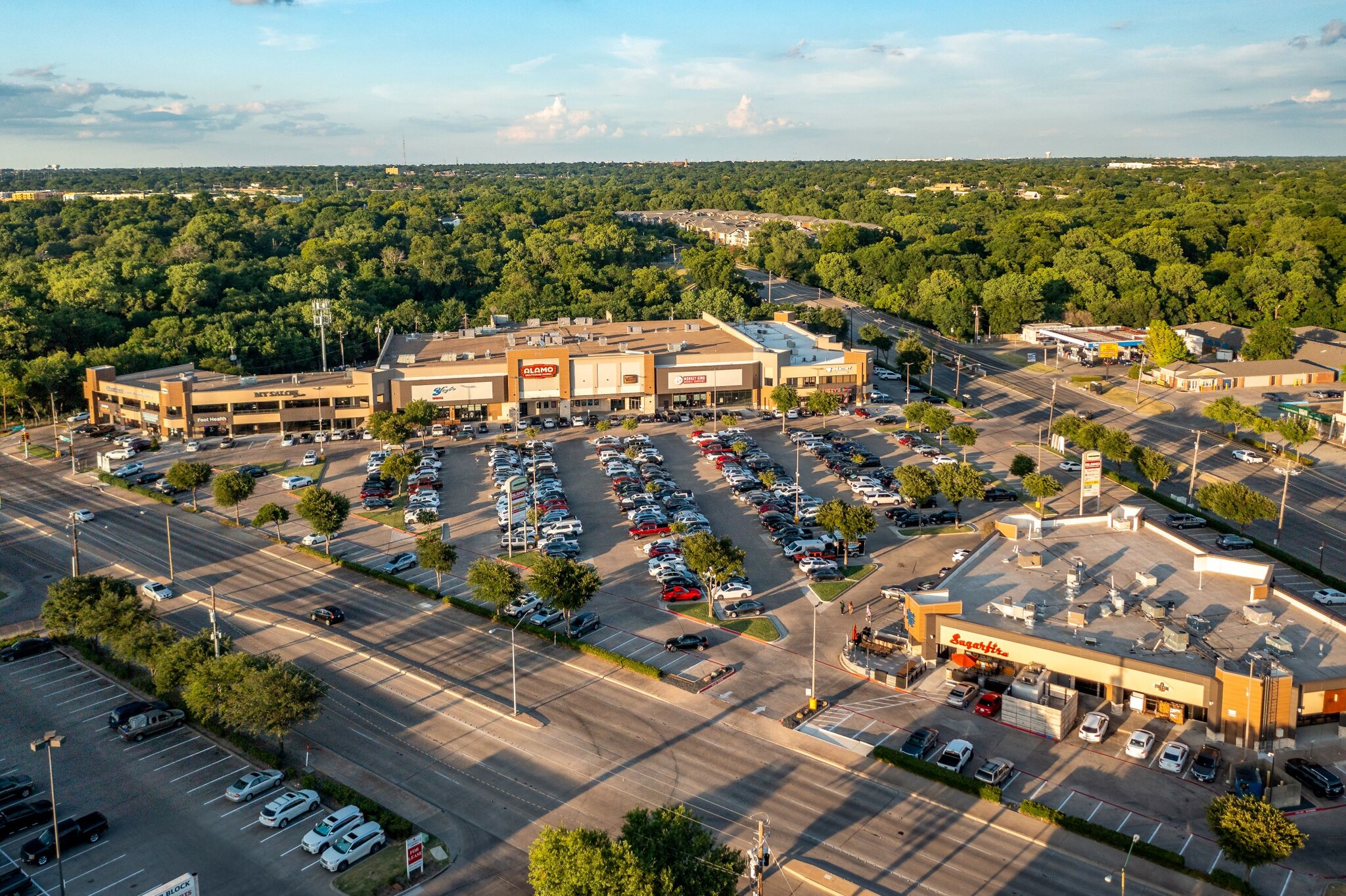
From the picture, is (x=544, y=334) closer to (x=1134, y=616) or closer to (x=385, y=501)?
(x=385, y=501)

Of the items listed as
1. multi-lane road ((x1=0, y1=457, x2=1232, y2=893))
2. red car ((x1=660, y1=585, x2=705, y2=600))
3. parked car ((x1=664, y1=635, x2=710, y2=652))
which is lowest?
multi-lane road ((x1=0, y1=457, x2=1232, y2=893))

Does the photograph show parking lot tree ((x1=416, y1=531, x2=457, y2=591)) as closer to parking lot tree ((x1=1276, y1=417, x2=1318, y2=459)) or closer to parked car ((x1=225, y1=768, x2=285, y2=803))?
parked car ((x1=225, y1=768, x2=285, y2=803))

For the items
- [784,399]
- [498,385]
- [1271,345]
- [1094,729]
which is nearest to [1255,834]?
[1094,729]

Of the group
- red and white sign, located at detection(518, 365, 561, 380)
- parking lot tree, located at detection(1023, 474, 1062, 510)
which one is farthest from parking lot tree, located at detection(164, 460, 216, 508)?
parking lot tree, located at detection(1023, 474, 1062, 510)

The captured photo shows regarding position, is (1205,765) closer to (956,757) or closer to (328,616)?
(956,757)

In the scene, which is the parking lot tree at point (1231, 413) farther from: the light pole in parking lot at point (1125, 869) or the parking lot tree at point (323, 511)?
the parking lot tree at point (323, 511)

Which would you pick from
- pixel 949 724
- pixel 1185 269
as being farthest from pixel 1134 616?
pixel 1185 269
